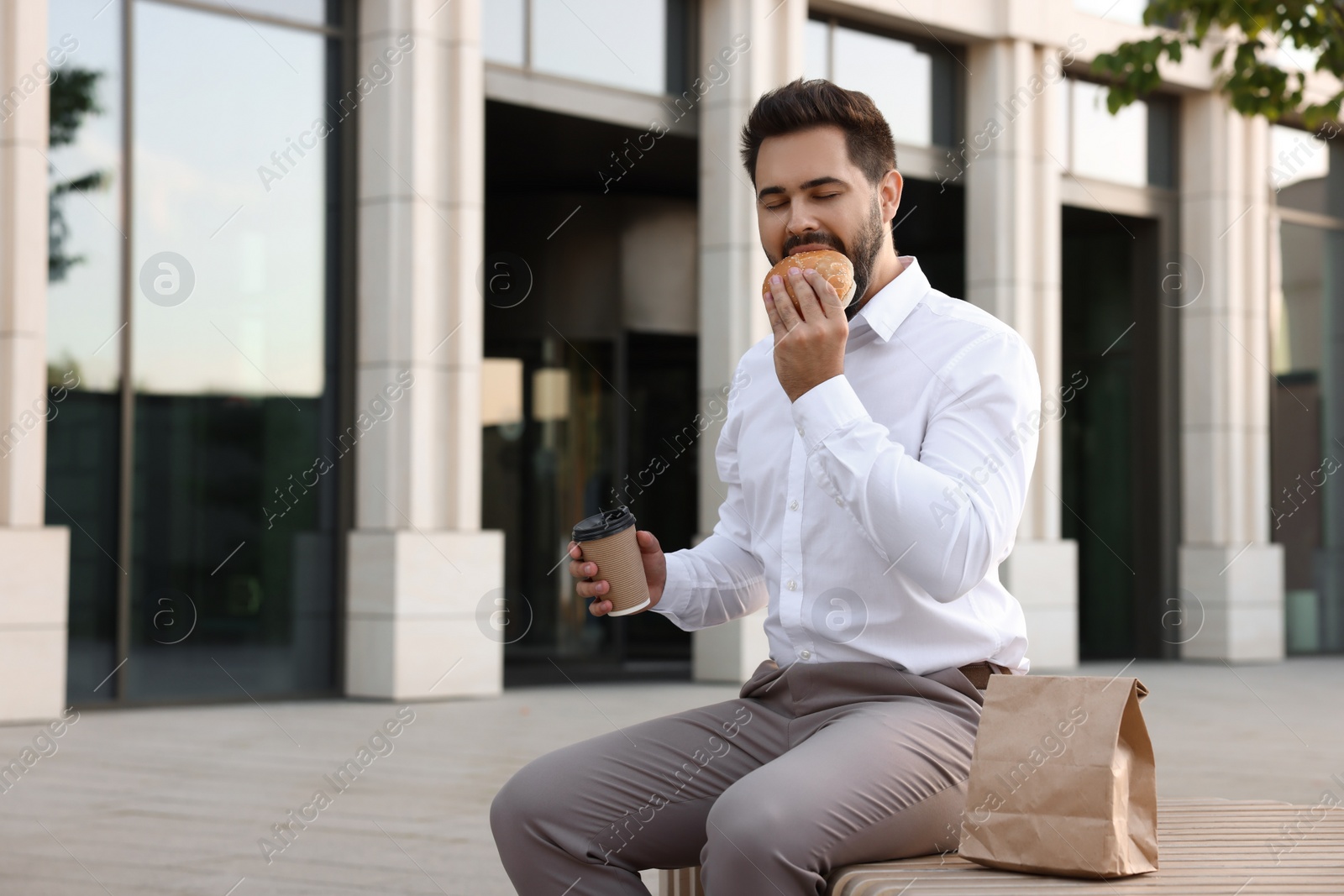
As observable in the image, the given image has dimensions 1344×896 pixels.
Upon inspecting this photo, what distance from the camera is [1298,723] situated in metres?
10.0

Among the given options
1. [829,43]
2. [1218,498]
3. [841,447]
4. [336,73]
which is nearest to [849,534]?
[841,447]

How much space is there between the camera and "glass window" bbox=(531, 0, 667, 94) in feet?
37.4

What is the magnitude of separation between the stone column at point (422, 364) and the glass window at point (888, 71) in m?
3.38

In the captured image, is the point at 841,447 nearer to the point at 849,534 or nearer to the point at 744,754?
the point at 849,534

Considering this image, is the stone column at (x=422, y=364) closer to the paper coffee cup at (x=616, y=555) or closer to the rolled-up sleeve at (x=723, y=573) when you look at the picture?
the rolled-up sleeve at (x=723, y=573)

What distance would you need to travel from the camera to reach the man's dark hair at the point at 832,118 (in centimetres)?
278

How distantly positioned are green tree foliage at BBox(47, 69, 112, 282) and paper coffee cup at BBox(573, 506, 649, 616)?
25.7ft

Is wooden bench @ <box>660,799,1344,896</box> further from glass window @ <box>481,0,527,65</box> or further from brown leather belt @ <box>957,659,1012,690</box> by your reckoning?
glass window @ <box>481,0,527,65</box>

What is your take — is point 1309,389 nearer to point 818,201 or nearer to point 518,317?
point 518,317

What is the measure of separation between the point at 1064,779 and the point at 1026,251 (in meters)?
11.9

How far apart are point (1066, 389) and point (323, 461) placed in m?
8.62

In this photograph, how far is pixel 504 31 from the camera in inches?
441

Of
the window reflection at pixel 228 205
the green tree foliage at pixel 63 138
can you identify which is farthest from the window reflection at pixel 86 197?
the window reflection at pixel 228 205

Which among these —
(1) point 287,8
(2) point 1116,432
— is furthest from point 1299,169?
(1) point 287,8
